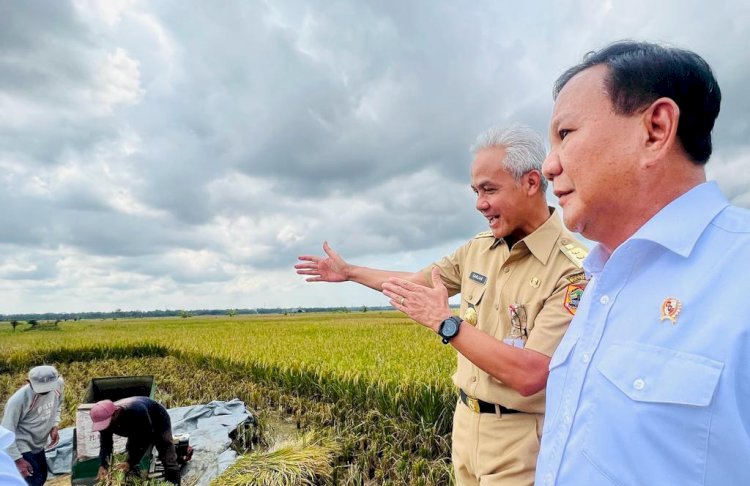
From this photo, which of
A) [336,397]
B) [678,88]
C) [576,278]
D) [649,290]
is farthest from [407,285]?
[336,397]

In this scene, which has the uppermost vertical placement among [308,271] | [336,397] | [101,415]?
[308,271]

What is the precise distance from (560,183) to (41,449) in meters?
7.10

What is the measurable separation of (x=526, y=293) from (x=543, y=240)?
260 millimetres

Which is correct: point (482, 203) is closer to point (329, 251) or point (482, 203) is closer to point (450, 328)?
point (450, 328)

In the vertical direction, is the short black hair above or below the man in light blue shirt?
above

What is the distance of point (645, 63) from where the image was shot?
3.87 feet

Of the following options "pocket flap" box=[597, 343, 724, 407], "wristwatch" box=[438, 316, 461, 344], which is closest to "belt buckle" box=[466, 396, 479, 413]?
"wristwatch" box=[438, 316, 461, 344]

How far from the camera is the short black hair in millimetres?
1124

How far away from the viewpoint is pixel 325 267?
3174 mm

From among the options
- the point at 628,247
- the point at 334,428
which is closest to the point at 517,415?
the point at 628,247

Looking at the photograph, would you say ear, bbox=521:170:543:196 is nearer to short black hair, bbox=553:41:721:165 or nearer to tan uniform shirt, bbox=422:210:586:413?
tan uniform shirt, bbox=422:210:586:413

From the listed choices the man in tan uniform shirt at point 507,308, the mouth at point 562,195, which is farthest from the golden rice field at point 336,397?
the mouth at point 562,195

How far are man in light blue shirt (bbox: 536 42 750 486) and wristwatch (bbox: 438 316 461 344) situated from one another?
51 cm

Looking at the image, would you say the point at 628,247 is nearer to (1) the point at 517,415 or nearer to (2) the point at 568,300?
(2) the point at 568,300
